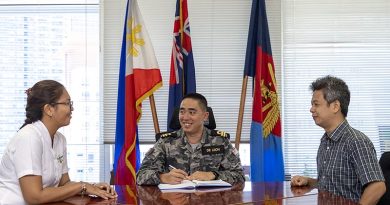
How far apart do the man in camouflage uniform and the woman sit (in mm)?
673

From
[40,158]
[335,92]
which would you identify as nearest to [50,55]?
[40,158]

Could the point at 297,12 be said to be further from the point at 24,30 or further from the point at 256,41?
the point at 24,30

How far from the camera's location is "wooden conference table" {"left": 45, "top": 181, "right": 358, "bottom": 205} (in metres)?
2.45

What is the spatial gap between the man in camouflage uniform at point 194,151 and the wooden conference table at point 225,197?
0.36 meters

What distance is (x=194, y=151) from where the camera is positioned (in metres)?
3.38

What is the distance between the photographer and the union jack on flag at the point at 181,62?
448 centimetres

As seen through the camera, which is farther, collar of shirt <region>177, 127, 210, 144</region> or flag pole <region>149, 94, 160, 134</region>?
flag pole <region>149, 94, 160, 134</region>

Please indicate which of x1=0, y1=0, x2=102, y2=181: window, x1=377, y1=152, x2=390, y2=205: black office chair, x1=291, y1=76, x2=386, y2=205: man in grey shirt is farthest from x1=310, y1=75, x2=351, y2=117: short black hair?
x1=0, y1=0, x2=102, y2=181: window

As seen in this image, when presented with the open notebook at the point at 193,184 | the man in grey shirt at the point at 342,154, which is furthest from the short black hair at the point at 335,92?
the open notebook at the point at 193,184

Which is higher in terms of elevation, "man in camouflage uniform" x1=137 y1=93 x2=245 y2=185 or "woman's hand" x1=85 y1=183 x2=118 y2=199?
"man in camouflage uniform" x1=137 y1=93 x2=245 y2=185

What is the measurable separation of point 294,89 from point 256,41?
64 centimetres

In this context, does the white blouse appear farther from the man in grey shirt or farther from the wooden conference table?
the man in grey shirt

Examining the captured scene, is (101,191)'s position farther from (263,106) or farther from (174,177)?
(263,106)

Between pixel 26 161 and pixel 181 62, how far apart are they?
2287 mm
